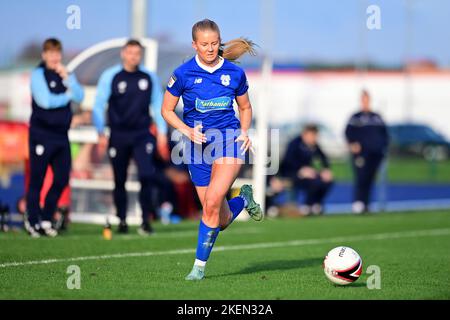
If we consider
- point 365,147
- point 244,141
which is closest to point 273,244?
point 244,141

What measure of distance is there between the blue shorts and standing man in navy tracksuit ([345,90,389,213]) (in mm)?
12503

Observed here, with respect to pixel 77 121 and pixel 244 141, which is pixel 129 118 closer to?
pixel 77 121

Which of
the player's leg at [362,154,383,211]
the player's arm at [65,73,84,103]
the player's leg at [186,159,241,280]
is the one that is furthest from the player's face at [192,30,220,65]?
the player's leg at [362,154,383,211]

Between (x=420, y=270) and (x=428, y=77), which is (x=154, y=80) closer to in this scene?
(x=420, y=270)

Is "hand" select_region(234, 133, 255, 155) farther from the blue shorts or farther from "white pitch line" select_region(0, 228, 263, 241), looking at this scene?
"white pitch line" select_region(0, 228, 263, 241)

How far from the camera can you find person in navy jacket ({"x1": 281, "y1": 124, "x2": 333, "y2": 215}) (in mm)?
21016

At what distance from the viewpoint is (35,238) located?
43.2ft

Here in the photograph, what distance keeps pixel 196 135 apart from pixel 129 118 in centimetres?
540

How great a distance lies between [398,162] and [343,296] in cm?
3997

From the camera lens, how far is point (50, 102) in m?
13.3

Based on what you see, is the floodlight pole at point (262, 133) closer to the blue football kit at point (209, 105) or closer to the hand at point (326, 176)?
the hand at point (326, 176)

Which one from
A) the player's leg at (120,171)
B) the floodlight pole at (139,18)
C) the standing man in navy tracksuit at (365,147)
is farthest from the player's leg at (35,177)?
the standing man in navy tracksuit at (365,147)

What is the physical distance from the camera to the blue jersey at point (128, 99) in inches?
559
